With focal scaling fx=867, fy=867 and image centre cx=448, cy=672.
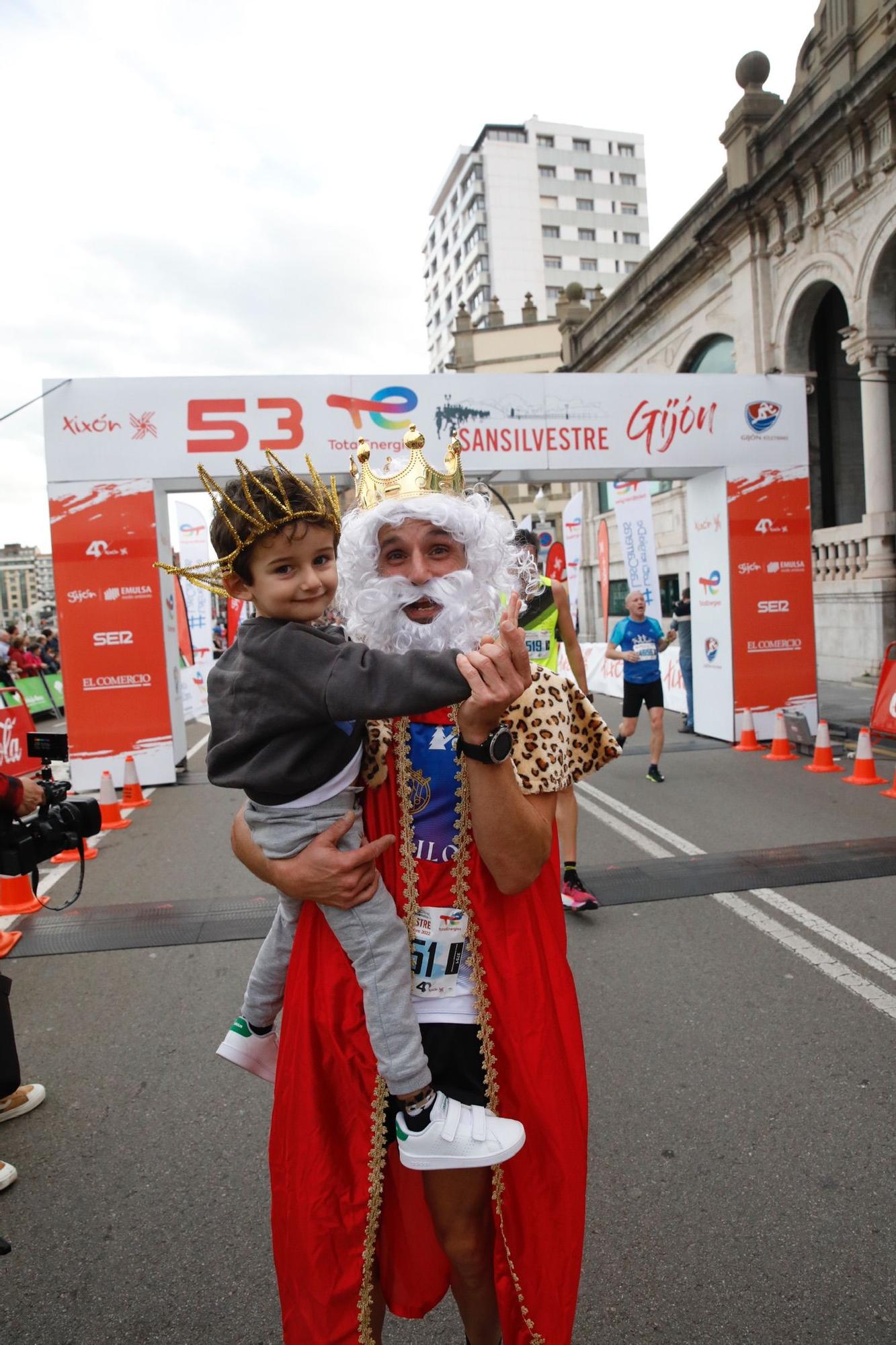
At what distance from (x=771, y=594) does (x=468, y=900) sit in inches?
387

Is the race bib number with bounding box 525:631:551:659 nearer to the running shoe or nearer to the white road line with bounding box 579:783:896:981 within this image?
the running shoe

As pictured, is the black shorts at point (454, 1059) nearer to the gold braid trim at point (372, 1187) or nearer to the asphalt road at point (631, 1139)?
the gold braid trim at point (372, 1187)

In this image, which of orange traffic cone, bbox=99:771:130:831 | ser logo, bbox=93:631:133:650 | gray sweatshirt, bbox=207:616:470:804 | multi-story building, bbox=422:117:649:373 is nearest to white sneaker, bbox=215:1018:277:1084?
gray sweatshirt, bbox=207:616:470:804

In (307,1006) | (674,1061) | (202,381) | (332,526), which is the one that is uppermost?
(202,381)

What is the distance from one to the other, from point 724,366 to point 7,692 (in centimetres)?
1629

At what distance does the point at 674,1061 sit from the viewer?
3.30 metres

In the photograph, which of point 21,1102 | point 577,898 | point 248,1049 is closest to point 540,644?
point 577,898

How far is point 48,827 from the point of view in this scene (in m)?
2.88

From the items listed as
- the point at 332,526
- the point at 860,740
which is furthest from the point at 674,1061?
the point at 860,740

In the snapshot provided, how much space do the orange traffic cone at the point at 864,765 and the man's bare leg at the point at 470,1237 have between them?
287 inches

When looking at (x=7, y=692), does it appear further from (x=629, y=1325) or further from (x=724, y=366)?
(x=724, y=366)

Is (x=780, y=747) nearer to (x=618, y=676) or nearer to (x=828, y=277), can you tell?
(x=618, y=676)

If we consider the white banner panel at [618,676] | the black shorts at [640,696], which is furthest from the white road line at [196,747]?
the black shorts at [640,696]

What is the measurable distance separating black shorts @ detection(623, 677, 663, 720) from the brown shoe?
6166 millimetres
